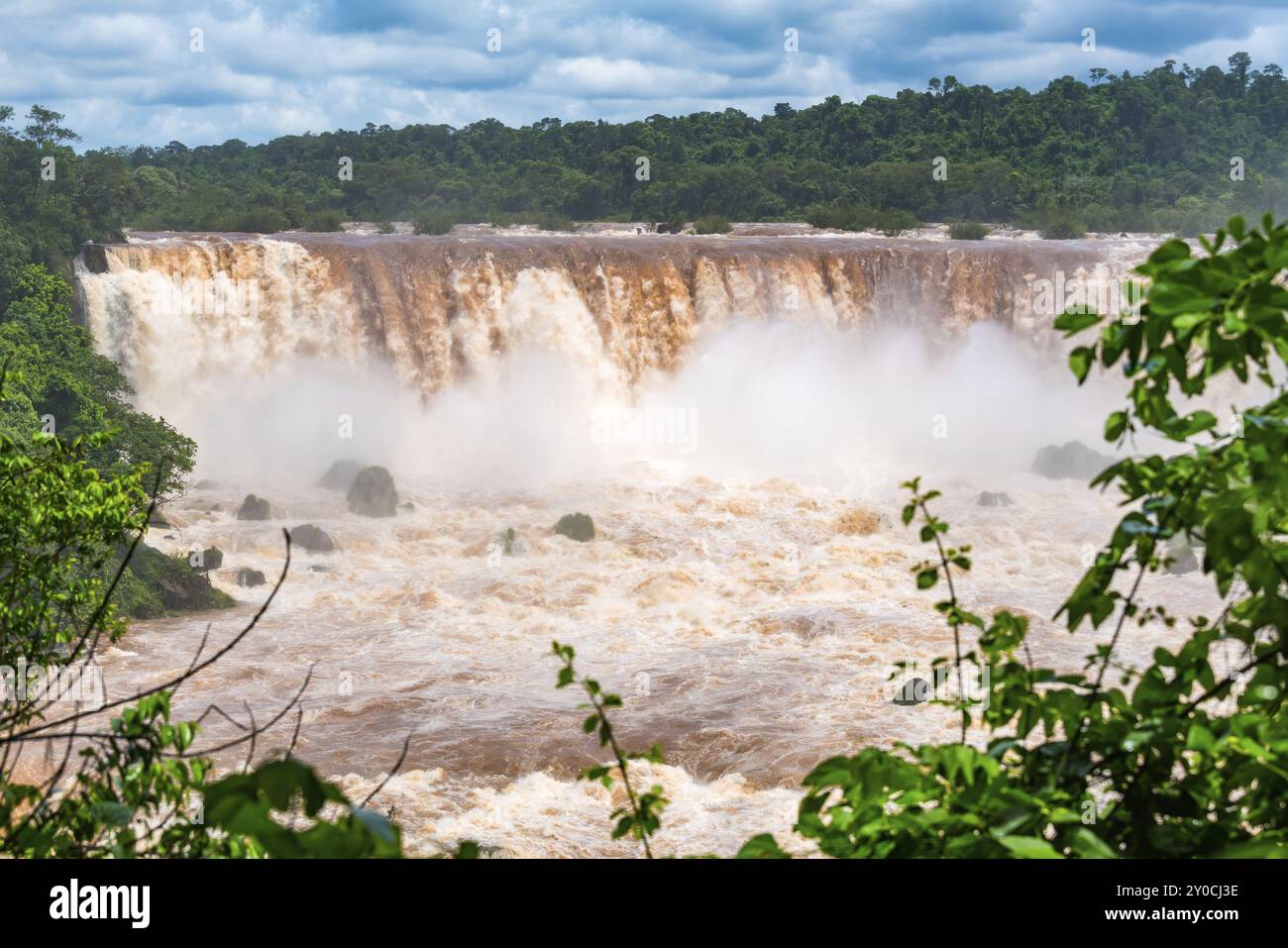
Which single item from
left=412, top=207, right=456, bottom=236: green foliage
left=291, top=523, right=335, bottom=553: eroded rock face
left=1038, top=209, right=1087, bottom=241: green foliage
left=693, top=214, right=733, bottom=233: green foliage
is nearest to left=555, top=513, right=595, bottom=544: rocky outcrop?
left=291, top=523, right=335, bottom=553: eroded rock face

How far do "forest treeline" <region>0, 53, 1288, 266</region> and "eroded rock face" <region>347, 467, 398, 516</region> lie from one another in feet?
56.9

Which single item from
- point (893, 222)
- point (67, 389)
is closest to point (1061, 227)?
point (893, 222)

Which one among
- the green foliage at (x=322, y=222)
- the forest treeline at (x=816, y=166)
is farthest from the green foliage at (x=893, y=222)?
the green foliage at (x=322, y=222)

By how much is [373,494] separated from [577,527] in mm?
3205

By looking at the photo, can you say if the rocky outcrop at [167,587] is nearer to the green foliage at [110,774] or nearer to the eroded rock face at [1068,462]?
the green foliage at [110,774]

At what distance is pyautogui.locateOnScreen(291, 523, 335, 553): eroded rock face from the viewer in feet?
60.4

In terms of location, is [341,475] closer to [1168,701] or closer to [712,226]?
[1168,701]

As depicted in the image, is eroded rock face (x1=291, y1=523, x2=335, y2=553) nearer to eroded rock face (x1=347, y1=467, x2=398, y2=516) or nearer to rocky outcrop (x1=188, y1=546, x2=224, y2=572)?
rocky outcrop (x1=188, y1=546, x2=224, y2=572)

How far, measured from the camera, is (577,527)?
63.3 ft

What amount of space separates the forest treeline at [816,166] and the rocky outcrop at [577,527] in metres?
19.7
